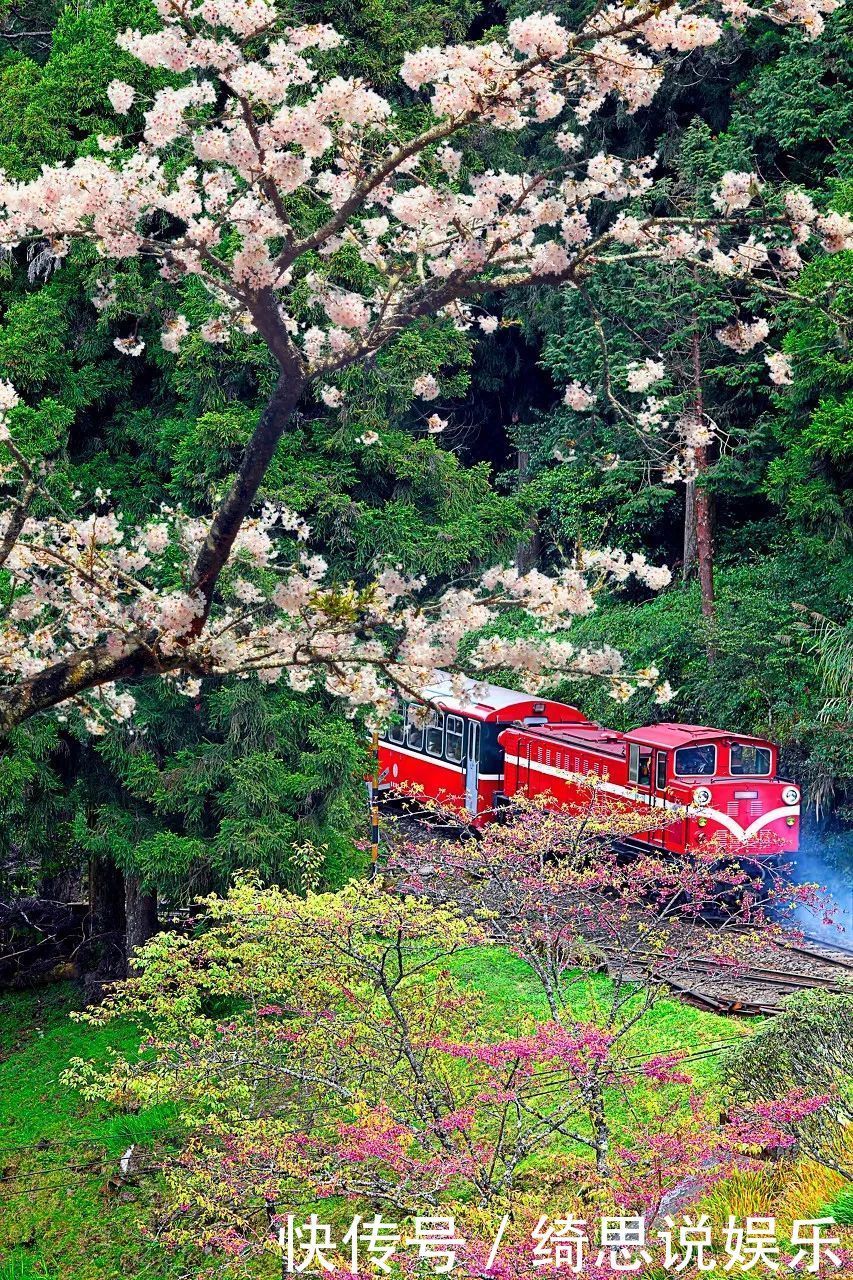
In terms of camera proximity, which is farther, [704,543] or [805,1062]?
[704,543]

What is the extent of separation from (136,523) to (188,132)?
774 centimetres

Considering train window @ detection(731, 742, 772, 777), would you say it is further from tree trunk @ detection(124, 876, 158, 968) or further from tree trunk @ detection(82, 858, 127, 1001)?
Result: tree trunk @ detection(82, 858, 127, 1001)

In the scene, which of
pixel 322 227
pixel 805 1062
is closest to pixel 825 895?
pixel 805 1062

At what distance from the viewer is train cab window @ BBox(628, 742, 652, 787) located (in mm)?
13688

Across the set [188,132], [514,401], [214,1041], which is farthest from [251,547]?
[514,401]

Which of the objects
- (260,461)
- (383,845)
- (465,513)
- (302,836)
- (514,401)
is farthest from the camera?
(514,401)

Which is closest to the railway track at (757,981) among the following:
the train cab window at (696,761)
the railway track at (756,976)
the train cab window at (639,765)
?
the railway track at (756,976)

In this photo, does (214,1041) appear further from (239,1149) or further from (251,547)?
(251,547)

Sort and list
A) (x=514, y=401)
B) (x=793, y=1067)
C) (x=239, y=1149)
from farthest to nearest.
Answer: (x=514, y=401), (x=793, y=1067), (x=239, y=1149)

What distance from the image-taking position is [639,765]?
45.5 feet

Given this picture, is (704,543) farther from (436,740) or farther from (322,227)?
(322,227)

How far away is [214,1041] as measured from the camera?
8891 millimetres

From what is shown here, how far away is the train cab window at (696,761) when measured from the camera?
527 inches

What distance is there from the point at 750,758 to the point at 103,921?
7366 mm
